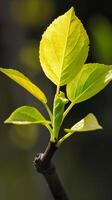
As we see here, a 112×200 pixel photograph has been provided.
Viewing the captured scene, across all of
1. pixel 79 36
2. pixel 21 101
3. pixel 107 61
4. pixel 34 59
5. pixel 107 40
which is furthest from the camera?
pixel 21 101

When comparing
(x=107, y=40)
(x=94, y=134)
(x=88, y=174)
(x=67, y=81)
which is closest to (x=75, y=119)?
(x=94, y=134)

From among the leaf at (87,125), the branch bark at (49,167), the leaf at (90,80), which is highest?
the leaf at (90,80)

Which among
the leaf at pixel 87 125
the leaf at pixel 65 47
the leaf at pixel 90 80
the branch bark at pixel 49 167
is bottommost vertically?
the branch bark at pixel 49 167

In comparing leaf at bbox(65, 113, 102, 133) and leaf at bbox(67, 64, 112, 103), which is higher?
leaf at bbox(67, 64, 112, 103)

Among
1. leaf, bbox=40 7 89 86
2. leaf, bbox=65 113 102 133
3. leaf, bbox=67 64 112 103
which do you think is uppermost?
leaf, bbox=40 7 89 86

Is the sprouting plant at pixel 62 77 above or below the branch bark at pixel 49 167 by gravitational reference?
above

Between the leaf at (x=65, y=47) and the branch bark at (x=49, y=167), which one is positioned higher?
the leaf at (x=65, y=47)

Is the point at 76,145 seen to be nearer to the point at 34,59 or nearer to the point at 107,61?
the point at 34,59
